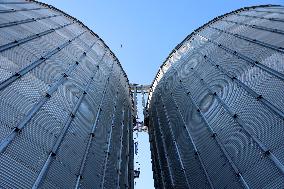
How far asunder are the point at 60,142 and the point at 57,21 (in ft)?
27.3

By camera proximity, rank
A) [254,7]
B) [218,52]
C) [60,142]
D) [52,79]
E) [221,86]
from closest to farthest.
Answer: [60,142] → [52,79] → [221,86] → [218,52] → [254,7]

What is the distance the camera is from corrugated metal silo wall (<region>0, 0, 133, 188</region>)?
6673mm

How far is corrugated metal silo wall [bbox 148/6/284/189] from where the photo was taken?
8.00 metres

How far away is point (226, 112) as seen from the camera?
32.3 ft

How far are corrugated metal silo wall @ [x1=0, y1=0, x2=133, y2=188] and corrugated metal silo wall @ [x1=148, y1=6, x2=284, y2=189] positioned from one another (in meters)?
1.57

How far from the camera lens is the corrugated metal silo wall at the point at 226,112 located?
800cm

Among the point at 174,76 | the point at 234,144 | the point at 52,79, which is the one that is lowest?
the point at 234,144

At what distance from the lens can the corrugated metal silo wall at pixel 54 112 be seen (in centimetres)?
667

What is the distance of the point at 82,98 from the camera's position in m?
10.4

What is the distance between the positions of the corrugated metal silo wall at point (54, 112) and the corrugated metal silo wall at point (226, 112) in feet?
5.17

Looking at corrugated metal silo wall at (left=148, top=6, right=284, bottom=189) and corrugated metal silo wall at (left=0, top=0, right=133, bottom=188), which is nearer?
corrugated metal silo wall at (left=0, top=0, right=133, bottom=188)

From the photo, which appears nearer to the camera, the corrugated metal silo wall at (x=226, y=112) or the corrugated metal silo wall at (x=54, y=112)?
the corrugated metal silo wall at (x=54, y=112)

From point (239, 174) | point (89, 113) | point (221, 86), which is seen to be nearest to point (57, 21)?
point (89, 113)

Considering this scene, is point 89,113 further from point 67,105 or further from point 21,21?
point 21,21
